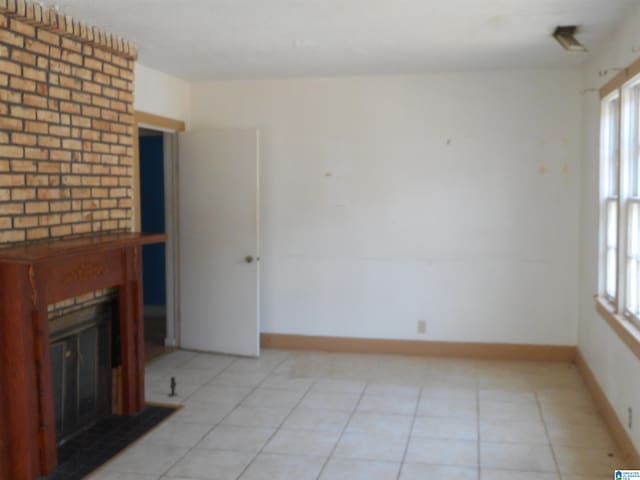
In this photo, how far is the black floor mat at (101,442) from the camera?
3.70m

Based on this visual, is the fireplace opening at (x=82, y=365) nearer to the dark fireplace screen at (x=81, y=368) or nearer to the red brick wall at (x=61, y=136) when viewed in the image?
the dark fireplace screen at (x=81, y=368)

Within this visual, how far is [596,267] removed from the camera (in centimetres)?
499

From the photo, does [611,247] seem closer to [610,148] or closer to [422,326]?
[610,148]

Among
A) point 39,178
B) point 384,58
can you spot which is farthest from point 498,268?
point 39,178

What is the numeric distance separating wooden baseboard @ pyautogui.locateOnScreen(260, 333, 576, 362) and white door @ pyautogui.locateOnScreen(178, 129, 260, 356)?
0.42m

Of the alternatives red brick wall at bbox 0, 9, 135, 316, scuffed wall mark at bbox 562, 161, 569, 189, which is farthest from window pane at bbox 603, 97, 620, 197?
→ red brick wall at bbox 0, 9, 135, 316

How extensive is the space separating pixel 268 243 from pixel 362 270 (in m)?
0.95

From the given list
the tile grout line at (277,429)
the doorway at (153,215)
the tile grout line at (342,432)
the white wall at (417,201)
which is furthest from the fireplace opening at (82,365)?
the doorway at (153,215)

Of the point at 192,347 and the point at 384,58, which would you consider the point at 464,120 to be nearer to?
the point at 384,58

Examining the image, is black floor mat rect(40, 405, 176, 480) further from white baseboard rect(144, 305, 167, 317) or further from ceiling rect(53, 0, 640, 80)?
white baseboard rect(144, 305, 167, 317)

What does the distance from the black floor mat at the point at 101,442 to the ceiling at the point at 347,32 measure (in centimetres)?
256

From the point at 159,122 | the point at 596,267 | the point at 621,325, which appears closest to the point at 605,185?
the point at 596,267

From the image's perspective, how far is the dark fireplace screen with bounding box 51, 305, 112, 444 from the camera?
12.8 feet

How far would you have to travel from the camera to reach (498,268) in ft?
19.6
